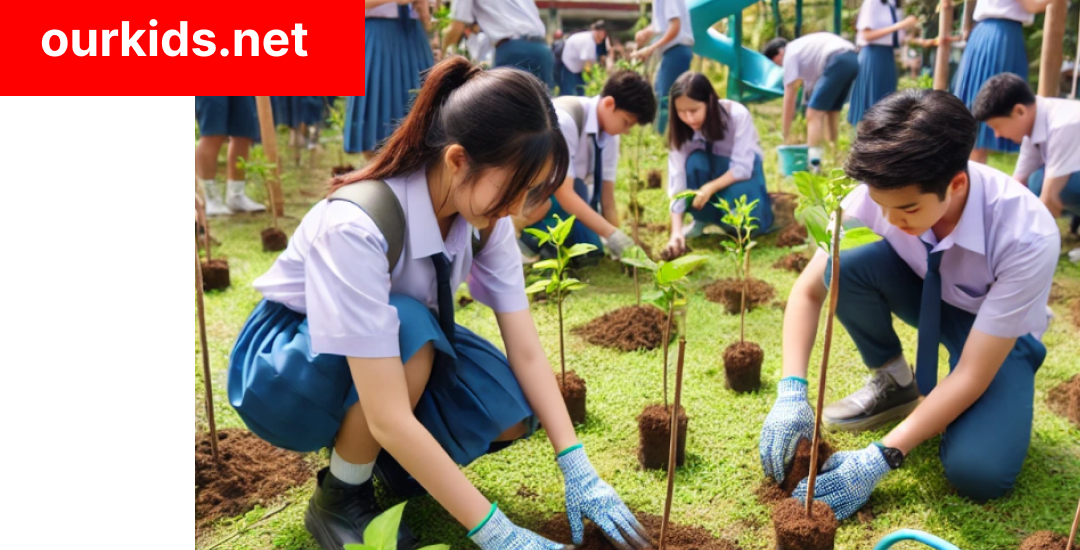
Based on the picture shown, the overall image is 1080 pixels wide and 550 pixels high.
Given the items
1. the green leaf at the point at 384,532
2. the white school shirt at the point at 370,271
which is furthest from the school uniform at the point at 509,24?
the green leaf at the point at 384,532

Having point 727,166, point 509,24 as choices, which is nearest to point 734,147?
point 727,166

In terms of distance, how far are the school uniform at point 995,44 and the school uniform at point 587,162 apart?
1772 millimetres

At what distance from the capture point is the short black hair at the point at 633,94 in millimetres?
3494

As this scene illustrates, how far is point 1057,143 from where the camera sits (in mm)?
3342

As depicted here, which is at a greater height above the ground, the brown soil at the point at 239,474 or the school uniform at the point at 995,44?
the school uniform at the point at 995,44

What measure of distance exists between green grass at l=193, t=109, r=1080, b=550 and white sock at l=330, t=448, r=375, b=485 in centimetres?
22

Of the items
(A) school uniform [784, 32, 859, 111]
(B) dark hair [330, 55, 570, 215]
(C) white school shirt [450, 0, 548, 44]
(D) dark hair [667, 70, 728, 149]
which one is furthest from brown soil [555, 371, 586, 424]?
(A) school uniform [784, 32, 859, 111]

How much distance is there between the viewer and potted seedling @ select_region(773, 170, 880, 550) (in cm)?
157

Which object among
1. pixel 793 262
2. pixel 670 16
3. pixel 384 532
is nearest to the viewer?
pixel 384 532

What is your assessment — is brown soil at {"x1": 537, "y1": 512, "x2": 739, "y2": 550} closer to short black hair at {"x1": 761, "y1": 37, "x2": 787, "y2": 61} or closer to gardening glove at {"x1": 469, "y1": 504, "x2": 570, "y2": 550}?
gardening glove at {"x1": 469, "y1": 504, "x2": 570, "y2": 550}

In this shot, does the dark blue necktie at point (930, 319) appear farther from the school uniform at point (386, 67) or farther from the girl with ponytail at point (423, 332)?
the school uniform at point (386, 67)

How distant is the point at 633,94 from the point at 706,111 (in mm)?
683

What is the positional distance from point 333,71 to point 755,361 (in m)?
1.51

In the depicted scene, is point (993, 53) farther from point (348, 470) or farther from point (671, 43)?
point (348, 470)
